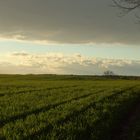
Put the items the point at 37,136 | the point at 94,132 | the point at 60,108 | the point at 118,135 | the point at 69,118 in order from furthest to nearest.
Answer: the point at 60,108 < the point at 69,118 < the point at 118,135 < the point at 94,132 < the point at 37,136

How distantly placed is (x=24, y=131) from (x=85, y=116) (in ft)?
17.5

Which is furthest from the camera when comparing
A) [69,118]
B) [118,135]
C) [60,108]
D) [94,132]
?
[60,108]

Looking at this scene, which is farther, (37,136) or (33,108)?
(33,108)

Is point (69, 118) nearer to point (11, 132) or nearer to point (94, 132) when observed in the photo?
point (94, 132)

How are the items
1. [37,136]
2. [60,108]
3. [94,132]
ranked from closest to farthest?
[37,136]
[94,132]
[60,108]

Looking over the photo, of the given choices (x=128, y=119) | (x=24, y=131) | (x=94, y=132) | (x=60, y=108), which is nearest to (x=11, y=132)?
(x=24, y=131)

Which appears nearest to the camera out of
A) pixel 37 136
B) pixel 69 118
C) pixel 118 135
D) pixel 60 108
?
pixel 37 136

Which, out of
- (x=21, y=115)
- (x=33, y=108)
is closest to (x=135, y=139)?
(x=21, y=115)

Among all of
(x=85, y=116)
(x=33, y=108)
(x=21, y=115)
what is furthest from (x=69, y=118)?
(x=33, y=108)

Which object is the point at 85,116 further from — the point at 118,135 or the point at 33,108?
the point at 33,108

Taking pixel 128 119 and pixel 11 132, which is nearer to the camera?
pixel 11 132

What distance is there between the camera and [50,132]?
15.0 m

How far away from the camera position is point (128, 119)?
23172 mm

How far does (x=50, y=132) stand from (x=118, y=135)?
3.89 meters
